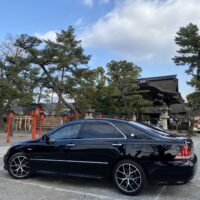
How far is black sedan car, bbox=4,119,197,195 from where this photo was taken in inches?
217

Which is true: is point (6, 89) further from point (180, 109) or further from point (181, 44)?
point (180, 109)

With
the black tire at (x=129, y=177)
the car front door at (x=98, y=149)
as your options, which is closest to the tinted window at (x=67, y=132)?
the car front door at (x=98, y=149)

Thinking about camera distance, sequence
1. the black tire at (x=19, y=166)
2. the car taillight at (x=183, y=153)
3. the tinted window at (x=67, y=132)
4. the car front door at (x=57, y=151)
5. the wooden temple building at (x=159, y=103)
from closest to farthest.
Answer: the car taillight at (x=183, y=153) → the car front door at (x=57, y=151) → the tinted window at (x=67, y=132) → the black tire at (x=19, y=166) → the wooden temple building at (x=159, y=103)

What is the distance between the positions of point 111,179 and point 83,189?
62 cm

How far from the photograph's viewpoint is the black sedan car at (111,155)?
552 centimetres

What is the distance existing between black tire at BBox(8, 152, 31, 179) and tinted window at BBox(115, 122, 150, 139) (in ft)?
7.70

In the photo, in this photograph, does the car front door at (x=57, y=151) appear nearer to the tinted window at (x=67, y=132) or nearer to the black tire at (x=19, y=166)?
the tinted window at (x=67, y=132)

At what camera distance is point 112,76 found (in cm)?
2795

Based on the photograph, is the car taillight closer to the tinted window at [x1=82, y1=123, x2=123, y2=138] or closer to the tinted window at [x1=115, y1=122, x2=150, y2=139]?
the tinted window at [x1=115, y1=122, x2=150, y2=139]

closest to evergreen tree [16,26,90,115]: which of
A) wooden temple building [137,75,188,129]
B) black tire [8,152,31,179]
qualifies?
wooden temple building [137,75,188,129]

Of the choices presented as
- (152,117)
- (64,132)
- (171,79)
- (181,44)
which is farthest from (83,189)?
(171,79)

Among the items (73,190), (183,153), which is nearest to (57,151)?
(73,190)

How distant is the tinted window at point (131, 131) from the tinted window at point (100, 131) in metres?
0.12

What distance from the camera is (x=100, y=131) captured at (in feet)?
20.8
